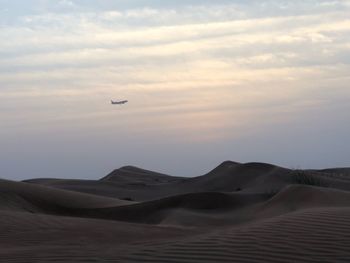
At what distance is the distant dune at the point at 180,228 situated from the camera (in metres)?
7.33

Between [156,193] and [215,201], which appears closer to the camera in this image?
[215,201]

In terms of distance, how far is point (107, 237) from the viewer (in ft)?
32.8

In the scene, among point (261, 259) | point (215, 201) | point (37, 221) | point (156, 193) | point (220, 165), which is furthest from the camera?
point (220, 165)

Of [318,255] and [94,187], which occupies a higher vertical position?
[94,187]

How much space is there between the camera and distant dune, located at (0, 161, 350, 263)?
733 centimetres

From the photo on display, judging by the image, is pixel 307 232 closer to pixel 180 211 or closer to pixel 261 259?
pixel 261 259

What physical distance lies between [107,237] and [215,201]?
969cm

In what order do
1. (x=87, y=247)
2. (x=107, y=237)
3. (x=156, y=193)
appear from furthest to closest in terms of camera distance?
(x=156, y=193) < (x=107, y=237) < (x=87, y=247)

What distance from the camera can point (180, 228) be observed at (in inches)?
478

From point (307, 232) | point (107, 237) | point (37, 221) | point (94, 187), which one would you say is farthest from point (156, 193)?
point (307, 232)

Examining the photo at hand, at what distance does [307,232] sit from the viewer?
27.4 ft

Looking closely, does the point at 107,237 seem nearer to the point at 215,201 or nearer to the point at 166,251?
the point at 166,251

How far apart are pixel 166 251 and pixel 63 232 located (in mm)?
3577

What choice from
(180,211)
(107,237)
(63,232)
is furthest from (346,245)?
(180,211)
